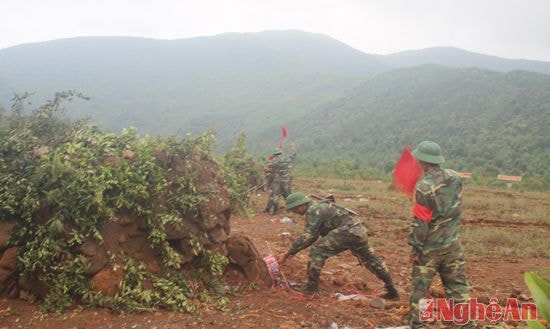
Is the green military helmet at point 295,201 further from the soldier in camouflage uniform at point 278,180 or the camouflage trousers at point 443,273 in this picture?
the soldier in camouflage uniform at point 278,180

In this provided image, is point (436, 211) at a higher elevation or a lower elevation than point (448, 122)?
higher

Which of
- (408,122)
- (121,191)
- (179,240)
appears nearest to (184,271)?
(179,240)

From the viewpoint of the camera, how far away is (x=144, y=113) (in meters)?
59.9

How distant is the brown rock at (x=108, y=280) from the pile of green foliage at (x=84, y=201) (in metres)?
0.06

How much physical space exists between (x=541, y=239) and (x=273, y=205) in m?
6.08

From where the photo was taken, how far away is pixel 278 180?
12.2 metres

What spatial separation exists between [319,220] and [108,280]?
2364 mm

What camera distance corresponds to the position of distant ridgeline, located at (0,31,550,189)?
3152 centimetres

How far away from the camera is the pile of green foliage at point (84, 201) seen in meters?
4.54

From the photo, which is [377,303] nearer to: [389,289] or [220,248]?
[389,289]

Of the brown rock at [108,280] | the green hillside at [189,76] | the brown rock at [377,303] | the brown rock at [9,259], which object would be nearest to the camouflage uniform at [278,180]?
the brown rock at [377,303]

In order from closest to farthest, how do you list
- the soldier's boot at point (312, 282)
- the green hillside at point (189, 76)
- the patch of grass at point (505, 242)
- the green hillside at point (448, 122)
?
the soldier's boot at point (312, 282) → the patch of grass at point (505, 242) → the green hillside at point (448, 122) → the green hillside at point (189, 76)

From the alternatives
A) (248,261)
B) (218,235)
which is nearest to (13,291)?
(218,235)

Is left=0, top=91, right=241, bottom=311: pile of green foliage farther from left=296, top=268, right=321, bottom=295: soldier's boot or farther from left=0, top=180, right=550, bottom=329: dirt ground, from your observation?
left=296, top=268, right=321, bottom=295: soldier's boot
